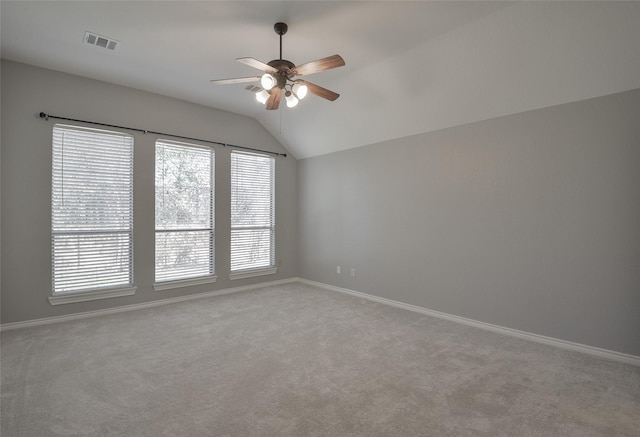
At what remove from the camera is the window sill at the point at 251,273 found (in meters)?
5.54

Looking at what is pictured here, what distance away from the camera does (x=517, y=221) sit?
3.56 metres

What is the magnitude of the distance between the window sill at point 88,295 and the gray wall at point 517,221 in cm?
342

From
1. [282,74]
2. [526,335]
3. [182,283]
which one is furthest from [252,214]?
[526,335]

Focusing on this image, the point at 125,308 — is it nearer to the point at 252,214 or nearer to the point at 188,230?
the point at 188,230

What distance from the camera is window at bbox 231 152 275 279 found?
18.4 feet

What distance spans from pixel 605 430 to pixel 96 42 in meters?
5.31

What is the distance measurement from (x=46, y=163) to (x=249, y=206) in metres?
2.84

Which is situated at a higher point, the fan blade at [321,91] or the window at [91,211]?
the fan blade at [321,91]

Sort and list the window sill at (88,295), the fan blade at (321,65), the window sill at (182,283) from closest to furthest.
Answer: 1. the fan blade at (321,65)
2. the window sill at (88,295)
3. the window sill at (182,283)

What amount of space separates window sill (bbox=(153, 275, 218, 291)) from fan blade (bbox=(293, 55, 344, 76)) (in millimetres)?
3639

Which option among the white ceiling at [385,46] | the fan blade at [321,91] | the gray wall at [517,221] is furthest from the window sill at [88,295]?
the fan blade at [321,91]

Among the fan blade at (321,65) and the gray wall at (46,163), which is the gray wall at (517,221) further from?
the gray wall at (46,163)

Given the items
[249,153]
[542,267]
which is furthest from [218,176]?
[542,267]

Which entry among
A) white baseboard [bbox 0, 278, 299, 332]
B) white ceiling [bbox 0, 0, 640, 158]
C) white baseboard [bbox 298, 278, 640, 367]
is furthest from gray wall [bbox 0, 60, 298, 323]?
white baseboard [bbox 298, 278, 640, 367]
